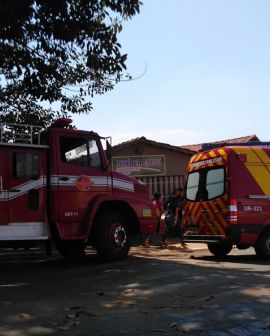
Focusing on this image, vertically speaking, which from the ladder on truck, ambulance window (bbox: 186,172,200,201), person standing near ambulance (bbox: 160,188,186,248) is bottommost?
person standing near ambulance (bbox: 160,188,186,248)

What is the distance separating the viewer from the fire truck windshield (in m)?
12.0

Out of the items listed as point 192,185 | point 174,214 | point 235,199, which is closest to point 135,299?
point 235,199

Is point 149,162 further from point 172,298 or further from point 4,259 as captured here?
point 172,298

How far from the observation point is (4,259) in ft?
42.3

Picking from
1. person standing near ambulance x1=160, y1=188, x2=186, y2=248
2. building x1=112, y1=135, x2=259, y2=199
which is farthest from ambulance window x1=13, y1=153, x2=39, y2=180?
building x1=112, y1=135, x2=259, y2=199

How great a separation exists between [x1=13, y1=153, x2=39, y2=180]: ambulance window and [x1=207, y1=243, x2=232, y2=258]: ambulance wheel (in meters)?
5.16

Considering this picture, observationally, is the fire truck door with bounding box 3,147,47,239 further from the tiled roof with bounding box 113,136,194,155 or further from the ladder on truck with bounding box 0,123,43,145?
the tiled roof with bounding box 113,136,194,155

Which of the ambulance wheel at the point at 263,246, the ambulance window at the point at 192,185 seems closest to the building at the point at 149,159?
the ambulance window at the point at 192,185

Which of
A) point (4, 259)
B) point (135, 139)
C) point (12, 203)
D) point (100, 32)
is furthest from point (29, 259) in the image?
point (135, 139)

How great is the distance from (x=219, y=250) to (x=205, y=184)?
1787 millimetres

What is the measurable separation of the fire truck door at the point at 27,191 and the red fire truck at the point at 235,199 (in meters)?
4.00

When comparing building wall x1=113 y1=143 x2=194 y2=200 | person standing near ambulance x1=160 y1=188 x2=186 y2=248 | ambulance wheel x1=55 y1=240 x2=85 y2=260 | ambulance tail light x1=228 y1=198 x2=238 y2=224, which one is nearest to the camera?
ambulance tail light x1=228 y1=198 x2=238 y2=224

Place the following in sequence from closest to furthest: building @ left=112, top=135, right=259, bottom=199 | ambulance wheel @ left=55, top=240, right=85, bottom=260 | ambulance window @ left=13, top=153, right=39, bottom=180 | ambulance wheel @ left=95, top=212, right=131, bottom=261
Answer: ambulance window @ left=13, top=153, right=39, bottom=180 → ambulance wheel @ left=95, top=212, right=131, bottom=261 → ambulance wheel @ left=55, top=240, right=85, bottom=260 → building @ left=112, top=135, right=259, bottom=199

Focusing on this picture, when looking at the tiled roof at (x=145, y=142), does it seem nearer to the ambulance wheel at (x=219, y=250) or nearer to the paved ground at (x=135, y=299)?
the ambulance wheel at (x=219, y=250)
